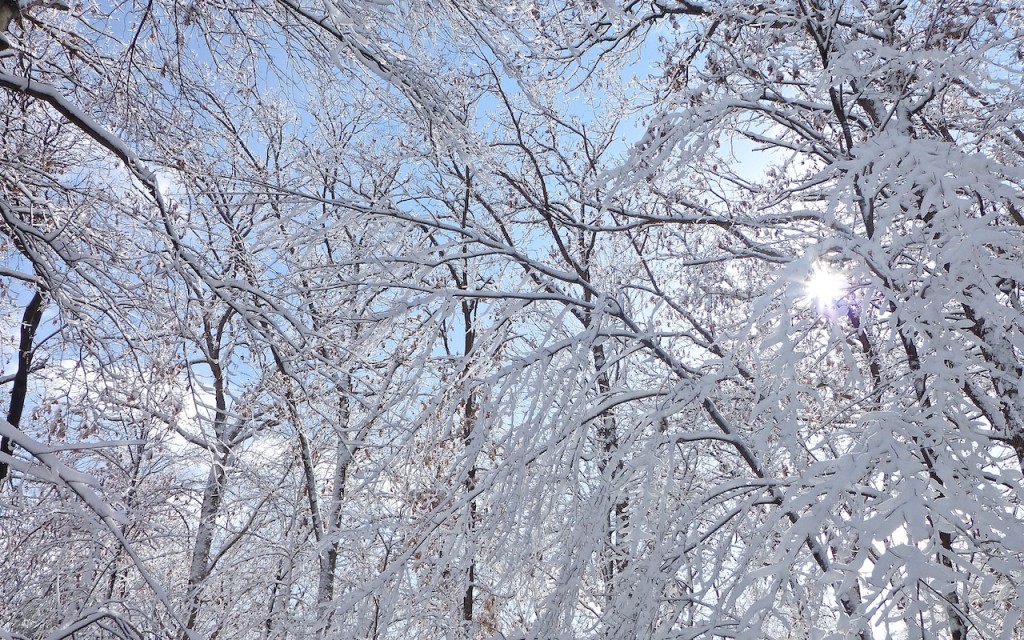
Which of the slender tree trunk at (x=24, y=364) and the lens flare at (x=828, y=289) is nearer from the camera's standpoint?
the lens flare at (x=828, y=289)

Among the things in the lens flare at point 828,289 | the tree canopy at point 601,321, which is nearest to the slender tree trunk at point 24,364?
the tree canopy at point 601,321

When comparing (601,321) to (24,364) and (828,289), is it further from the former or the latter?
(24,364)

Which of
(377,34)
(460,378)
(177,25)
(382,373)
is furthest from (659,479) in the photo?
(177,25)

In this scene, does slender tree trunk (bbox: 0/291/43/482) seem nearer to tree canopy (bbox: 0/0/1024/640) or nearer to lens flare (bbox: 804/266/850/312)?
tree canopy (bbox: 0/0/1024/640)

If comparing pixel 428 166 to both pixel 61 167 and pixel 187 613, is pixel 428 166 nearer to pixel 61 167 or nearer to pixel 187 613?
pixel 61 167

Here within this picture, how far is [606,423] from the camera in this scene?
6.51m

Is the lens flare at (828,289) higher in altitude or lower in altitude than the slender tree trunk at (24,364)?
lower

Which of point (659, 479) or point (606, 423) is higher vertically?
point (606, 423)

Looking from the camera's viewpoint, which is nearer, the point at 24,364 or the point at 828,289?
the point at 828,289

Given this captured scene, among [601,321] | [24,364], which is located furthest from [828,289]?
[24,364]

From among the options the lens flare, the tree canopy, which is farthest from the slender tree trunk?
the lens flare

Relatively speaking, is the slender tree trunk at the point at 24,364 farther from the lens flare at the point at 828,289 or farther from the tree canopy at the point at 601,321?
the lens flare at the point at 828,289

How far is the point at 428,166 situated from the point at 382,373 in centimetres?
355

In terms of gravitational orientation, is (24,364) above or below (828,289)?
above
